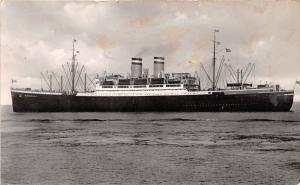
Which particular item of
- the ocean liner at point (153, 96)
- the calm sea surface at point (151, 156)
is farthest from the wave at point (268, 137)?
the ocean liner at point (153, 96)

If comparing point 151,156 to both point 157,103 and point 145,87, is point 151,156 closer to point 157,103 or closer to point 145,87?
point 157,103

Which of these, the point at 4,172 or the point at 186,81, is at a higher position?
the point at 186,81

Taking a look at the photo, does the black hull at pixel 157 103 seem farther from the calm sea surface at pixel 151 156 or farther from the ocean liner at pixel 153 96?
the calm sea surface at pixel 151 156

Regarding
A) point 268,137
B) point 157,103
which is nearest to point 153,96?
point 157,103

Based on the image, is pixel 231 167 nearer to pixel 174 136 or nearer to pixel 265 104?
pixel 174 136

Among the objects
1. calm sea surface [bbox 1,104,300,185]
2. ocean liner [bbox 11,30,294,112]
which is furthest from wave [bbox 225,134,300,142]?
ocean liner [bbox 11,30,294,112]

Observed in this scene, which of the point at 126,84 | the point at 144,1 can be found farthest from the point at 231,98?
the point at 144,1
